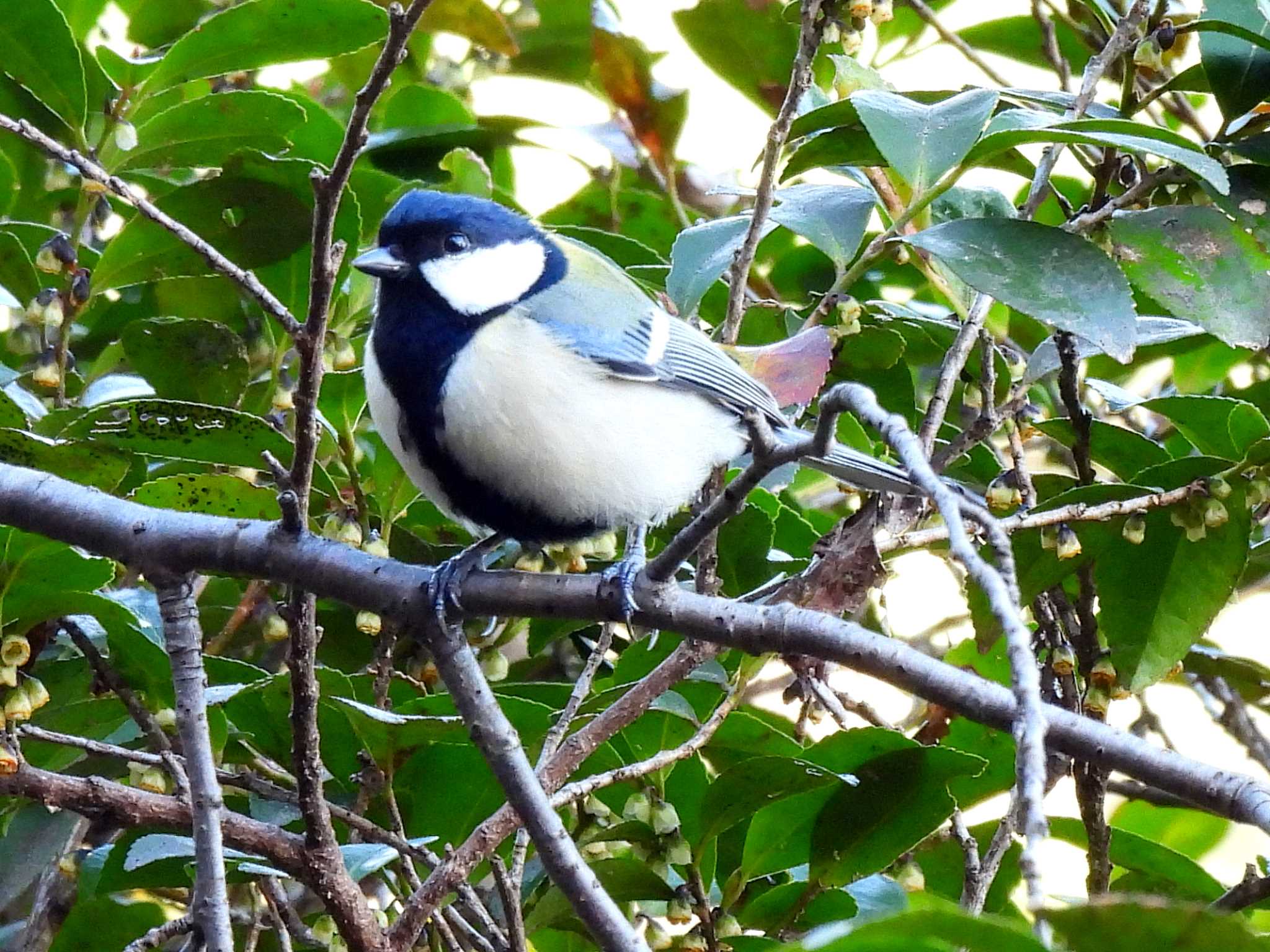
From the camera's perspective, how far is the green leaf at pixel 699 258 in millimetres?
1812

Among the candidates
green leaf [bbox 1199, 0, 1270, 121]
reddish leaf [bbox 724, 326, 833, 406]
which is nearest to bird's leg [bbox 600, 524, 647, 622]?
reddish leaf [bbox 724, 326, 833, 406]

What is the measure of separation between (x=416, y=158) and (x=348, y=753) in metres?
1.08

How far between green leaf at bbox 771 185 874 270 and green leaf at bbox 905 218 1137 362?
14 cm

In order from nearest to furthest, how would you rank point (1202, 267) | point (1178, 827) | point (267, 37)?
point (1202, 267), point (267, 37), point (1178, 827)

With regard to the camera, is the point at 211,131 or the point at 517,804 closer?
the point at 517,804

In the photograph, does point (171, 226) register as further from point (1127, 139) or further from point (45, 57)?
point (1127, 139)

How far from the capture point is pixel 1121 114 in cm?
184

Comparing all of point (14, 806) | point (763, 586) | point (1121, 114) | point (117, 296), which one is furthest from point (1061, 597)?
point (117, 296)

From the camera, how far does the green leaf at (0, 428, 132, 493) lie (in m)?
1.62

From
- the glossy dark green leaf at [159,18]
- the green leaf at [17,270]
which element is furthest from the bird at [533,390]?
the glossy dark green leaf at [159,18]

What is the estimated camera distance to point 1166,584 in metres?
1.67

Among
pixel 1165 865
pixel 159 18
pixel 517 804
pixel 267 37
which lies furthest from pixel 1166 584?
pixel 159 18

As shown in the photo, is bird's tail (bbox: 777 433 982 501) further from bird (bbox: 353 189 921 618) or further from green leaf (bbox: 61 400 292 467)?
green leaf (bbox: 61 400 292 467)

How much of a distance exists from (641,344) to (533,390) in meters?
0.28
